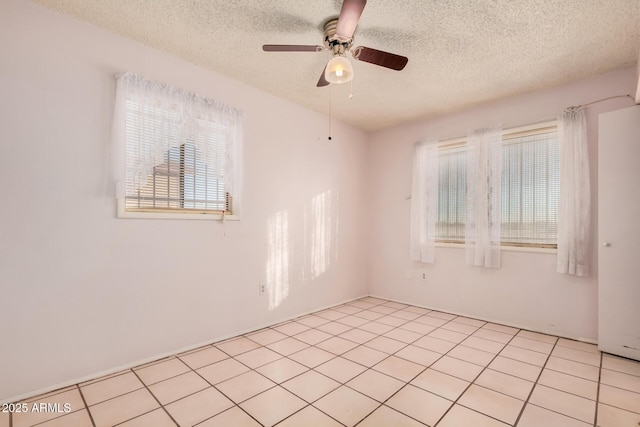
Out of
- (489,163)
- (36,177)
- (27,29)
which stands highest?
(27,29)

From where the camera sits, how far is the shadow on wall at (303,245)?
11.7 ft

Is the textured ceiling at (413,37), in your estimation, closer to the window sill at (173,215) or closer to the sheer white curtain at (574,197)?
the sheer white curtain at (574,197)

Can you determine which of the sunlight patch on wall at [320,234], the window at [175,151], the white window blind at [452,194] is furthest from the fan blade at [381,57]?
the white window blind at [452,194]

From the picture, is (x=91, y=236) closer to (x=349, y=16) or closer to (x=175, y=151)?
(x=175, y=151)

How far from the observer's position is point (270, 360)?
2596 mm

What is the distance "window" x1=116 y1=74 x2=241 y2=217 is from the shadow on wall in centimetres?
67

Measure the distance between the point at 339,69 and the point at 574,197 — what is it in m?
2.77

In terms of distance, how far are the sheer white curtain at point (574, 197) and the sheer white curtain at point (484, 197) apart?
1.93 ft

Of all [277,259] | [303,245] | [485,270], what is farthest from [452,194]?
[277,259]

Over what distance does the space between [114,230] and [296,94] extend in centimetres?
235

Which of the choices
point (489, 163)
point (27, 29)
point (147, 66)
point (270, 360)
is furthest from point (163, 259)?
point (489, 163)

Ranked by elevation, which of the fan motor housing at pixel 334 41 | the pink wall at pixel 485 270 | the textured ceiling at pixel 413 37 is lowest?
the pink wall at pixel 485 270

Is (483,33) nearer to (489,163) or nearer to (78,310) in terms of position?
(489,163)

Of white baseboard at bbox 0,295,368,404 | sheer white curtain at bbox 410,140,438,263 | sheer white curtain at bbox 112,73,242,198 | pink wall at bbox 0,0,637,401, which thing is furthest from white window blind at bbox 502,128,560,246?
sheer white curtain at bbox 112,73,242,198
